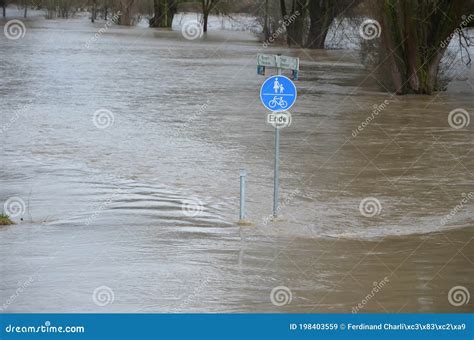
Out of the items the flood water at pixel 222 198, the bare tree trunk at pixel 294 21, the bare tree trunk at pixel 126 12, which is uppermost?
the bare tree trunk at pixel 126 12

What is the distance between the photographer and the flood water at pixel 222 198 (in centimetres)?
1172

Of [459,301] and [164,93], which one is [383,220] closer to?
[459,301]

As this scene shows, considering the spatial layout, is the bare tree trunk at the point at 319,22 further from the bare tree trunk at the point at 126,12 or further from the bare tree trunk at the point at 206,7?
the bare tree trunk at the point at 126,12

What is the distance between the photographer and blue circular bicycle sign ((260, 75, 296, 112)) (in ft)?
49.7

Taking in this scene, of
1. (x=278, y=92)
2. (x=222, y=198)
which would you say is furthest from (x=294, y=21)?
(x=278, y=92)

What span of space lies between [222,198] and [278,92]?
12.5ft

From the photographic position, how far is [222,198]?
1853 cm

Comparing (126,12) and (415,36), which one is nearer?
(415,36)

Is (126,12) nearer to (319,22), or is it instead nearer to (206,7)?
(206,7)

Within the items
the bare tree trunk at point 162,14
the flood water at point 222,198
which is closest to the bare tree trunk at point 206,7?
the bare tree trunk at point 162,14

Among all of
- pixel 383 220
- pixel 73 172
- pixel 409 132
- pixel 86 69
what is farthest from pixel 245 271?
pixel 86 69

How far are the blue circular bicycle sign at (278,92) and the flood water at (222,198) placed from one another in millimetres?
1975

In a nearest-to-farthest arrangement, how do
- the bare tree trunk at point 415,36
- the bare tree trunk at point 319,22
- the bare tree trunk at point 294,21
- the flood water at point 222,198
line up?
the flood water at point 222,198 → the bare tree trunk at point 415,36 → the bare tree trunk at point 319,22 → the bare tree trunk at point 294,21

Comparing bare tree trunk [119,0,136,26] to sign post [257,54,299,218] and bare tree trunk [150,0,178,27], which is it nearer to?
bare tree trunk [150,0,178,27]
